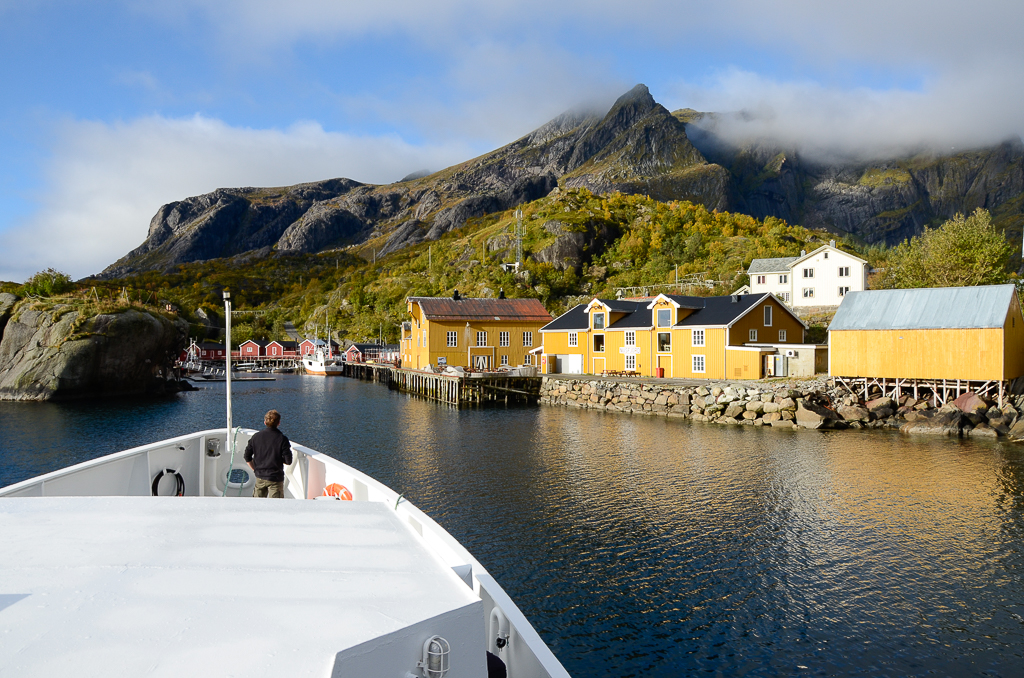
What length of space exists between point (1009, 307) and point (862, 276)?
1170 inches

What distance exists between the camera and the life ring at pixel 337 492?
9.50m

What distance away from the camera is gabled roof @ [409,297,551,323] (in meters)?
52.8

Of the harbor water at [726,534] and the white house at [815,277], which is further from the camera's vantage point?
the white house at [815,277]

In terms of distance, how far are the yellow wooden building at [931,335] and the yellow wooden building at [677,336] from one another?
5317 millimetres

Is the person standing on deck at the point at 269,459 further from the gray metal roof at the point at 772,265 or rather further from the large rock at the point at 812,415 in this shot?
the gray metal roof at the point at 772,265

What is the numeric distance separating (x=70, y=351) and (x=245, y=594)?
51855mm

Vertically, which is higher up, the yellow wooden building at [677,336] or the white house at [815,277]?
the white house at [815,277]

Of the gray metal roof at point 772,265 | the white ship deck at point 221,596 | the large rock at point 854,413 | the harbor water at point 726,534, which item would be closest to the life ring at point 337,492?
the white ship deck at point 221,596

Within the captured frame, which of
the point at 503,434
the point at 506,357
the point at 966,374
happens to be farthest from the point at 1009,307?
the point at 506,357

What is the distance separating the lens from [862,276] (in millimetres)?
58812

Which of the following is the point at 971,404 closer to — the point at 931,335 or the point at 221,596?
the point at 931,335

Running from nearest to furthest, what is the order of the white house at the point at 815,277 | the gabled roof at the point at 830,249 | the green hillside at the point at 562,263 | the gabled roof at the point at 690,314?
the gabled roof at the point at 690,314 < the gabled roof at the point at 830,249 < the white house at the point at 815,277 < the green hillside at the point at 562,263

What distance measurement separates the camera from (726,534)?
15.1 meters

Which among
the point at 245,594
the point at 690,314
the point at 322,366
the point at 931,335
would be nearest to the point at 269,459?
the point at 245,594
